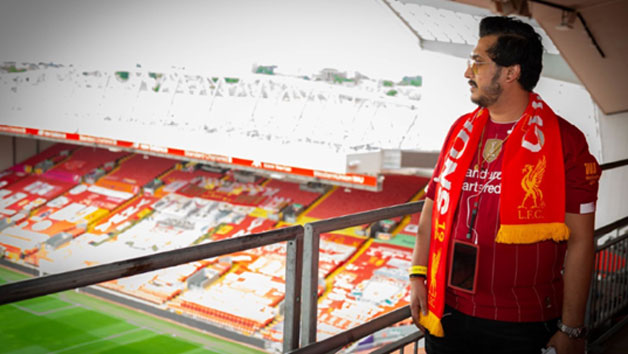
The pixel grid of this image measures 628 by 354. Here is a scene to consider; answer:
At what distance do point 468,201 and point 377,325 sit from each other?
54cm

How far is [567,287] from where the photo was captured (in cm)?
122

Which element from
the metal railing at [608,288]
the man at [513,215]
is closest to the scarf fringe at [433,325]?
the man at [513,215]

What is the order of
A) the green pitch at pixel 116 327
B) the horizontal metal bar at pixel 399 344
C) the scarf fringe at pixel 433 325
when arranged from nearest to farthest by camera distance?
the scarf fringe at pixel 433 325 < the horizontal metal bar at pixel 399 344 < the green pitch at pixel 116 327

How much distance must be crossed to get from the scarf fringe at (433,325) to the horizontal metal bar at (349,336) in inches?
9.6

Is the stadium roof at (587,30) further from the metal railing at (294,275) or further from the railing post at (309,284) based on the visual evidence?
the railing post at (309,284)

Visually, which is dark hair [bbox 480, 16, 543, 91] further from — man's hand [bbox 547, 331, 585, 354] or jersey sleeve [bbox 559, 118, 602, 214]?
man's hand [bbox 547, 331, 585, 354]

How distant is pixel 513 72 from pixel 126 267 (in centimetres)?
85

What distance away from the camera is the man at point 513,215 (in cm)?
118

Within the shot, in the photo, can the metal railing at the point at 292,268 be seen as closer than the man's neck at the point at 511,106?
Yes

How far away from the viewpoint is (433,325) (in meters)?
1.29

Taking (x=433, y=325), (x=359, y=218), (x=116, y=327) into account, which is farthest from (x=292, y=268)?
(x=116, y=327)

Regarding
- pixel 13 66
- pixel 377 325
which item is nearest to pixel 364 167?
pixel 377 325

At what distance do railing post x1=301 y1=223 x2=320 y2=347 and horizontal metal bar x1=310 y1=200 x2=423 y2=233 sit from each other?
1.0 inches

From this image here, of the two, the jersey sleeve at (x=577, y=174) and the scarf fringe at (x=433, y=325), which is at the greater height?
the jersey sleeve at (x=577, y=174)
